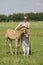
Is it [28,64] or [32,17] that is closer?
[28,64]

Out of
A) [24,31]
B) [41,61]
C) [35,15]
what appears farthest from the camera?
[35,15]

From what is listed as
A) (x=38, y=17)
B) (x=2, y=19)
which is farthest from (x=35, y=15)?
(x=2, y=19)

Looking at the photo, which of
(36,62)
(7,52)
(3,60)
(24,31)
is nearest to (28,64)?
(36,62)

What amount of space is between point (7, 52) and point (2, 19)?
105 meters

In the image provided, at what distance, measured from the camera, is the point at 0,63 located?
11.5m

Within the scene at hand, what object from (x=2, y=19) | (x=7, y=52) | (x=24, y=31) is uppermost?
(x=24, y=31)

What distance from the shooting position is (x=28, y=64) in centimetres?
1121

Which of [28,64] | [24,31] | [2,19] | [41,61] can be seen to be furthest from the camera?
[2,19]

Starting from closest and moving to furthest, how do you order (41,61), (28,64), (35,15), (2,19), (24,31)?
(28,64) < (41,61) < (24,31) < (2,19) < (35,15)

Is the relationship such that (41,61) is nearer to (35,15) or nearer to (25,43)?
(25,43)

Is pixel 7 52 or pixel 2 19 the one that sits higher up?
pixel 7 52

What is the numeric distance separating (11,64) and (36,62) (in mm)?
1173

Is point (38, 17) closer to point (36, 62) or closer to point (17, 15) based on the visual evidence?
point (17, 15)

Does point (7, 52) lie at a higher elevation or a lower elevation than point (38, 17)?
higher
